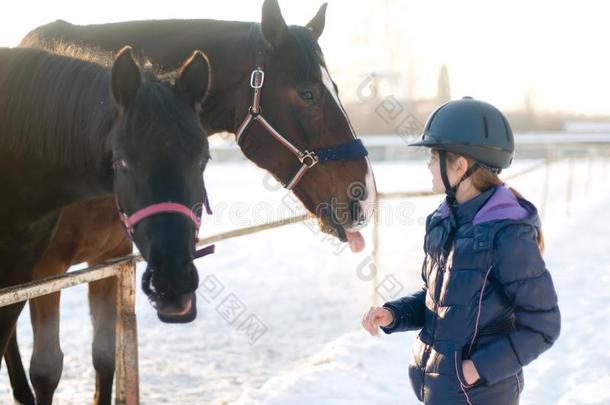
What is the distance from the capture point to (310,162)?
2771mm

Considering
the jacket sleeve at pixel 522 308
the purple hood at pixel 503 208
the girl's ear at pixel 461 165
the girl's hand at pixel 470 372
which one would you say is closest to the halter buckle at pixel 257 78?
the girl's ear at pixel 461 165

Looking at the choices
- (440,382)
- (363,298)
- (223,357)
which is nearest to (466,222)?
(440,382)

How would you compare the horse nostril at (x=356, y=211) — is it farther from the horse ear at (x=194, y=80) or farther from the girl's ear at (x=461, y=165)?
the horse ear at (x=194, y=80)

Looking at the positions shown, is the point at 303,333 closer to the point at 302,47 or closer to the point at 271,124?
the point at 271,124

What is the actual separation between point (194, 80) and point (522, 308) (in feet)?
4.06

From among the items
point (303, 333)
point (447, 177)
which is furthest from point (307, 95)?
point (303, 333)

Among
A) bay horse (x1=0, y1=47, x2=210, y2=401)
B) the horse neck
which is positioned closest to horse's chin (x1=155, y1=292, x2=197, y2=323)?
bay horse (x1=0, y1=47, x2=210, y2=401)

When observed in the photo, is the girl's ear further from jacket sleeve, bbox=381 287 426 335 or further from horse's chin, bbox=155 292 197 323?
horse's chin, bbox=155 292 197 323

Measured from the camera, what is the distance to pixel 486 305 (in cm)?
185

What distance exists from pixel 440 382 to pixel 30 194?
1.59 m

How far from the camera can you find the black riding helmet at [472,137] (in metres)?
1.99

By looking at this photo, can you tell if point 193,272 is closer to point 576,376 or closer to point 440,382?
point 440,382

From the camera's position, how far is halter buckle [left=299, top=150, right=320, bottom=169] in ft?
9.07

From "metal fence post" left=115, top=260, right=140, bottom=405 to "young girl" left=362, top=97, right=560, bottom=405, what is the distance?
36.9 inches
